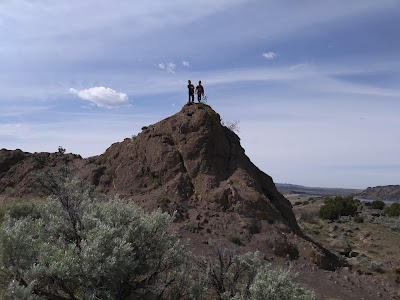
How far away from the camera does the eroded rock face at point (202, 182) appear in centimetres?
1511

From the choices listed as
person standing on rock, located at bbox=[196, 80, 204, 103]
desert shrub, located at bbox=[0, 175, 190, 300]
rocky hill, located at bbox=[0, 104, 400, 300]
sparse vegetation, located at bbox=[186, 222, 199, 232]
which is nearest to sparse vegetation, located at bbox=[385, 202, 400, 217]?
rocky hill, located at bbox=[0, 104, 400, 300]

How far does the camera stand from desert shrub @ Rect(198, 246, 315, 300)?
7449mm

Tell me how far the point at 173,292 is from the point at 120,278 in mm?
1659


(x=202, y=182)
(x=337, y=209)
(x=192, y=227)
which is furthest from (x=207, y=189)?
(x=337, y=209)

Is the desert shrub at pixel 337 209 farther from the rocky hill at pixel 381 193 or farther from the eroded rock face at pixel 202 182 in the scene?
the rocky hill at pixel 381 193

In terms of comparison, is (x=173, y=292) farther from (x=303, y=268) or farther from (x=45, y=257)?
(x=303, y=268)

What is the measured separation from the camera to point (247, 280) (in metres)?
8.79

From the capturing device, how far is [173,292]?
7930mm

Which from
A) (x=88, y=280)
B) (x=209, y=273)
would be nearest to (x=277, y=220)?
(x=209, y=273)

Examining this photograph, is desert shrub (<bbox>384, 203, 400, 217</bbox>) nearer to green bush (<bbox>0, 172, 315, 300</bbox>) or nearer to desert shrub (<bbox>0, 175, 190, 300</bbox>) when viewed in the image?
green bush (<bbox>0, 172, 315, 300</bbox>)

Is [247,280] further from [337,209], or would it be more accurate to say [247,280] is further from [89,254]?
[337,209]

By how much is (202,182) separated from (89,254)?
1070 centimetres

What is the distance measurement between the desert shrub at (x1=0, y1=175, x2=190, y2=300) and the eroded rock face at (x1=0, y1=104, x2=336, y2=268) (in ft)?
22.7

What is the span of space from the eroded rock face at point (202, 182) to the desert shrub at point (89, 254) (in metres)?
6.91
